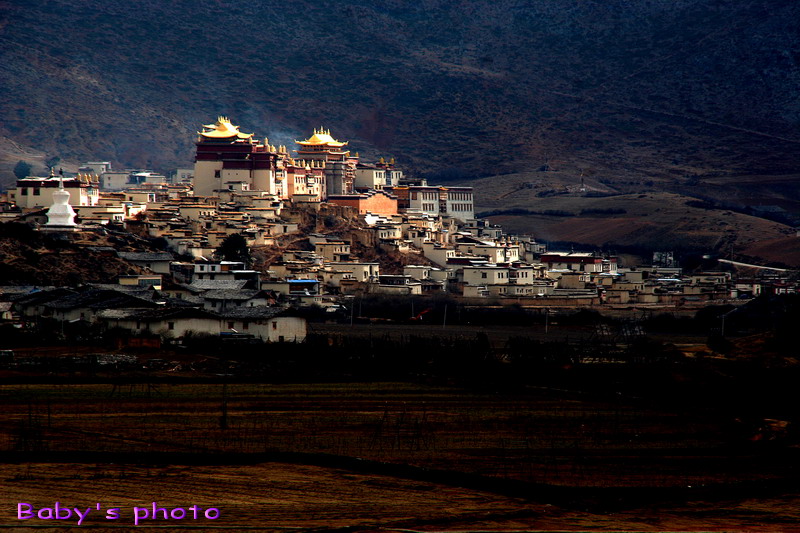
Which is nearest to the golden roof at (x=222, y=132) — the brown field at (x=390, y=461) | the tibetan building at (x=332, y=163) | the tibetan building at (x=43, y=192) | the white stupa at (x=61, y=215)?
the tibetan building at (x=332, y=163)

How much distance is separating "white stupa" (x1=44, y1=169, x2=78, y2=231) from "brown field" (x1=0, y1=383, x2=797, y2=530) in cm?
4438

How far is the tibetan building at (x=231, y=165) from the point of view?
10375 cm

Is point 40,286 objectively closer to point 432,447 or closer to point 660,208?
point 432,447

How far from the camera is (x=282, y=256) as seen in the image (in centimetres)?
8988

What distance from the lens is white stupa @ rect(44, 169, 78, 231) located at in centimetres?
8162

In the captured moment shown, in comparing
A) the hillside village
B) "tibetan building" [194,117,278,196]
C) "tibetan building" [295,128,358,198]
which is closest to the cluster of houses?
the hillside village

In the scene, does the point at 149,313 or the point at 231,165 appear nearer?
the point at 149,313

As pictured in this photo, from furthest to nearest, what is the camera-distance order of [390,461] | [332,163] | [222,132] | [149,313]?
[332,163] → [222,132] → [149,313] → [390,461]

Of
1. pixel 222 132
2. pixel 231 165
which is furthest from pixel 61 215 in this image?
pixel 222 132

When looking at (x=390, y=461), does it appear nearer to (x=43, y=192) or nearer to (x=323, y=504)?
(x=323, y=504)

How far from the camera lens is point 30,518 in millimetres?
23172

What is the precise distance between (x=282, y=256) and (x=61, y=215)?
14.7m

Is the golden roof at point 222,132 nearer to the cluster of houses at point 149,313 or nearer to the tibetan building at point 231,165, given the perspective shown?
the tibetan building at point 231,165

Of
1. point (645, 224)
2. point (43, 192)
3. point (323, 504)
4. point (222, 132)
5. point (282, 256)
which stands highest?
point (222, 132)
